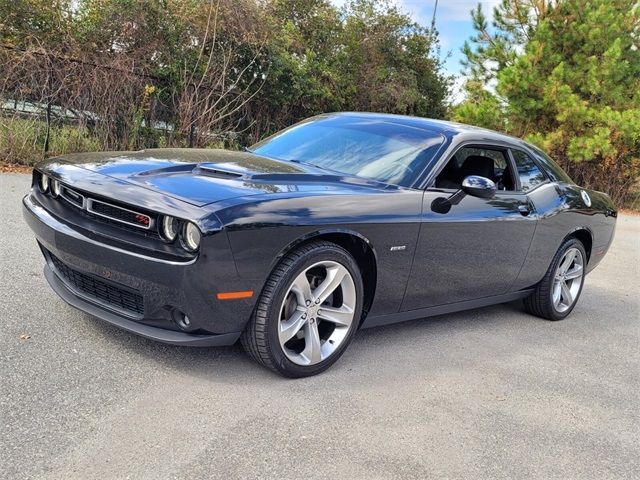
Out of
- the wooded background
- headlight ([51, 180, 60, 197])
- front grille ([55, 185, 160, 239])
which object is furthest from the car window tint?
the wooded background

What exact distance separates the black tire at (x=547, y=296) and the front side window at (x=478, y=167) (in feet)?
2.88

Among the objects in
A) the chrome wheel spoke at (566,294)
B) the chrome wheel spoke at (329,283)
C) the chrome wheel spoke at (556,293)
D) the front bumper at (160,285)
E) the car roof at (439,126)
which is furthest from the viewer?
the chrome wheel spoke at (566,294)

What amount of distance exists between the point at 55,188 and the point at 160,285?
3.54 feet

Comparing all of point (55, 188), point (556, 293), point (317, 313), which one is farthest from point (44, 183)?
point (556, 293)

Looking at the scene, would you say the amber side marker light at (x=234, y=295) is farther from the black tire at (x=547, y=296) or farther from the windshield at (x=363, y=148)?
the black tire at (x=547, y=296)

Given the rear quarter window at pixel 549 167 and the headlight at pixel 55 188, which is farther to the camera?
the rear quarter window at pixel 549 167

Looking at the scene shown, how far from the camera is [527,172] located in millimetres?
4996

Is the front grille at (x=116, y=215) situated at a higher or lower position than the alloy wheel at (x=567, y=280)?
higher

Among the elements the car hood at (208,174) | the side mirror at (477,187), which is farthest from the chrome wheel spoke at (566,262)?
the car hood at (208,174)

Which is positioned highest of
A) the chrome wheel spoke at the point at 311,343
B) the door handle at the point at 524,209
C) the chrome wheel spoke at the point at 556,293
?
the door handle at the point at 524,209

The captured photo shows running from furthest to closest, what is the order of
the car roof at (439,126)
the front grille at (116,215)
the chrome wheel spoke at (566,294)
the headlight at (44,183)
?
the chrome wheel spoke at (566,294) < the car roof at (439,126) < the headlight at (44,183) < the front grille at (116,215)

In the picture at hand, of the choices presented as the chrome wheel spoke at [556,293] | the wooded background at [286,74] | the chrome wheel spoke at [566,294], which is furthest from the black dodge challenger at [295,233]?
the wooded background at [286,74]

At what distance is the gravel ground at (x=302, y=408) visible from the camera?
8.12 feet

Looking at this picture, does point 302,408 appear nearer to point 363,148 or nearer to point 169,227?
point 169,227
